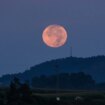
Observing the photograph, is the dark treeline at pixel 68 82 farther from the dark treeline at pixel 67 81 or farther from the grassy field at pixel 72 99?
the grassy field at pixel 72 99

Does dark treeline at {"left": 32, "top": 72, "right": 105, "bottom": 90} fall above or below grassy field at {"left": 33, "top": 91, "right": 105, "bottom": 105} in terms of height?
above

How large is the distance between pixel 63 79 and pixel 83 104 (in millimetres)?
115330

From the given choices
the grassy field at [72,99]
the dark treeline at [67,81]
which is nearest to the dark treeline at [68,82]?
the dark treeline at [67,81]

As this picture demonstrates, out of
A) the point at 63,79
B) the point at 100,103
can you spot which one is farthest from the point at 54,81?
the point at 100,103

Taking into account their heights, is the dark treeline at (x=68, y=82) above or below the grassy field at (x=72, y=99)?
above

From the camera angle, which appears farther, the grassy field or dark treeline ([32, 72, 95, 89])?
dark treeline ([32, 72, 95, 89])

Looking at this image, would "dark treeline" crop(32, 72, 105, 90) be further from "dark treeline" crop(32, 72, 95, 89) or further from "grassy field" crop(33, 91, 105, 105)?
"grassy field" crop(33, 91, 105, 105)

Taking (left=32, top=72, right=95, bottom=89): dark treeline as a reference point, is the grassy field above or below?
below

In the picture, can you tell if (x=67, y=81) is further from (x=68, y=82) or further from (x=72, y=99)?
(x=72, y=99)

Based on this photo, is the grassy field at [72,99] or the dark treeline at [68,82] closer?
the grassy field at [72,99]

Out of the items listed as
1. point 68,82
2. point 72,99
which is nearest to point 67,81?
point 68,82

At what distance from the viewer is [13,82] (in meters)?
69.8

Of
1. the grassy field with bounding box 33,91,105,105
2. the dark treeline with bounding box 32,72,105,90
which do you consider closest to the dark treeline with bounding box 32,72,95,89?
the dark treeline with bounding box 32,72,105,90

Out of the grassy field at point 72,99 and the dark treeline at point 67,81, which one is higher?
the dark treeline at point 67,81
